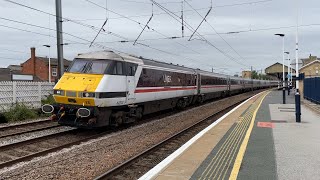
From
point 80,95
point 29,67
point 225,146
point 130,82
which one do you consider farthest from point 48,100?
point 29,67

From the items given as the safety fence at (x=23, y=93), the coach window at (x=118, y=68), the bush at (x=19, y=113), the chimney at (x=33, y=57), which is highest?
the chimney at (x=33, y=57)

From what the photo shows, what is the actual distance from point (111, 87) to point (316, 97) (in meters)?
16.4

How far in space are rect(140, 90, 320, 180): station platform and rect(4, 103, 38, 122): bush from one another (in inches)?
370

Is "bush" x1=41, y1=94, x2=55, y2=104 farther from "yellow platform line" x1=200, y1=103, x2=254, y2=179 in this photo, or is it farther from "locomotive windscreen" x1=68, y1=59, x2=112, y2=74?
"yellow platform line" x1=200, y1=103, x2=254, y2=179

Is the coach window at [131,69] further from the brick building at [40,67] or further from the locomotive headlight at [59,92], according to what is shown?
the brick building at [40,67]

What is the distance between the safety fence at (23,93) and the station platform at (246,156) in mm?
10315

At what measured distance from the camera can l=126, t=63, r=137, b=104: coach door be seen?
14.4 meters

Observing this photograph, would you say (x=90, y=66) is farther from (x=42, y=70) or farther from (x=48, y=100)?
(x=42, y=70)

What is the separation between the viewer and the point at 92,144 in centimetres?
1126

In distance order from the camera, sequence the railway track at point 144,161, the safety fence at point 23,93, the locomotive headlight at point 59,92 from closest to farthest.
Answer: the railway track at point 144,161
the locomotive headlight at point 59,92
the safety fence at point 23,93

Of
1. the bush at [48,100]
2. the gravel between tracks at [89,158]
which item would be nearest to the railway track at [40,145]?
the gravel between tracks at [89,158]

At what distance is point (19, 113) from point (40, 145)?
6.68 metres

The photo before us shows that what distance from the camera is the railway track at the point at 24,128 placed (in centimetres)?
1306

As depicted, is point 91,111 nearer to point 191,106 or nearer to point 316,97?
point 191,106
